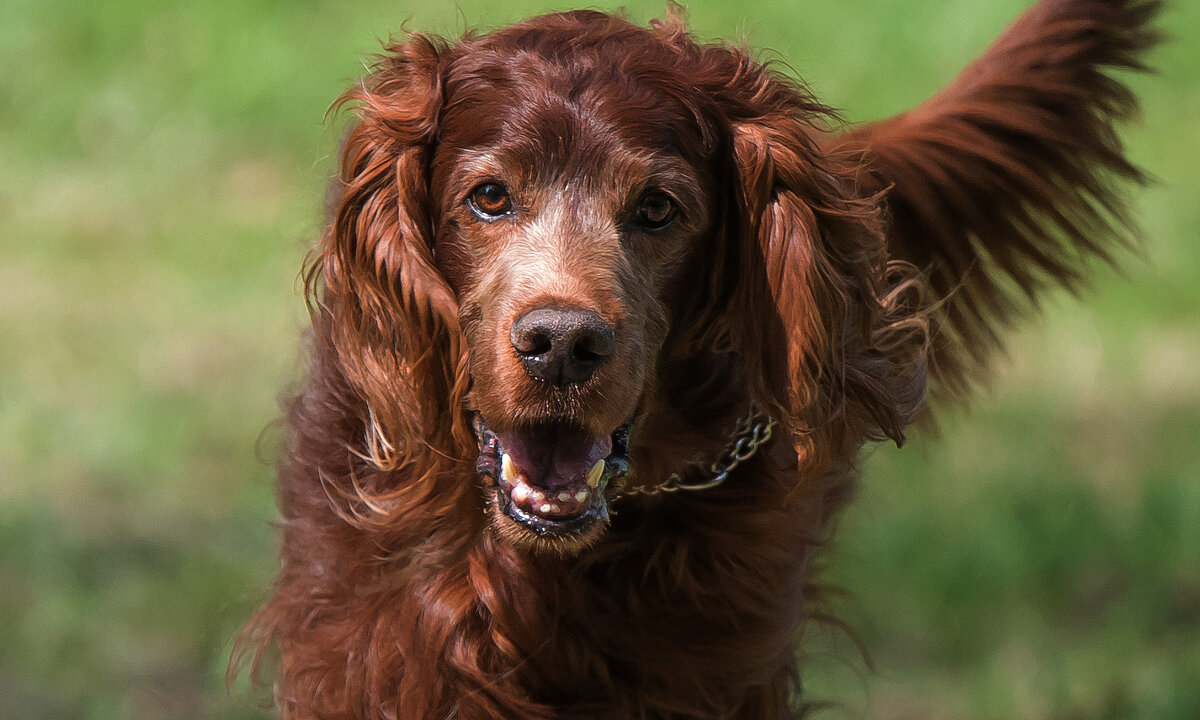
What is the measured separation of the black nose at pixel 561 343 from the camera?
2.52m

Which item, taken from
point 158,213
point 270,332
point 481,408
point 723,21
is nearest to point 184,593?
point 270,332

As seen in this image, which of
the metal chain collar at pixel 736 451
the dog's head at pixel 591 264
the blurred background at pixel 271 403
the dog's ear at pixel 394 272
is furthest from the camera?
the blurred background at pixel 271 403

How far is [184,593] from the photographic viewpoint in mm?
4566

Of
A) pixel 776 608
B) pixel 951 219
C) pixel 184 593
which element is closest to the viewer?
pixel 776 608

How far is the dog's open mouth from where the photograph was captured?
2.70 m

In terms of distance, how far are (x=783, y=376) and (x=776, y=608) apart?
506 millimetres

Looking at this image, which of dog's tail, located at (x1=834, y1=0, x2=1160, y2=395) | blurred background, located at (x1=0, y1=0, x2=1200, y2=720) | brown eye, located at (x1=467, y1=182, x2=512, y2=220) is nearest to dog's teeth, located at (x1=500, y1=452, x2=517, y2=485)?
brown eye, located at (x1=467, y1=182, x2=512, y2=220)

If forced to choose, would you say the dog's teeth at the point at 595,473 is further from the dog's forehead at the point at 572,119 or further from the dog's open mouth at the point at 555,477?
the dog's forehead at the point at 572,119

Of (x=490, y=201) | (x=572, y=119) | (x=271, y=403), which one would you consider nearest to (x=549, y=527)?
(x=490, y=201)

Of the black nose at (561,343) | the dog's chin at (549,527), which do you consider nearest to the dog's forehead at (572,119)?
the black nose at (561,343)

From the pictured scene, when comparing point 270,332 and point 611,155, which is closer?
point 611,155

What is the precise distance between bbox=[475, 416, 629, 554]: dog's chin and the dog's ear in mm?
163

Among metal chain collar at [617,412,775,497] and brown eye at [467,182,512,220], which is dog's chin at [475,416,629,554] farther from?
brown eye at [467,182,512,220]

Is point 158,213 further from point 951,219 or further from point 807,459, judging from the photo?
point 807,459
